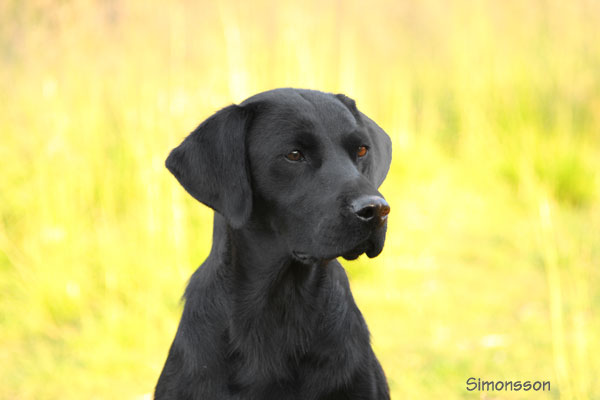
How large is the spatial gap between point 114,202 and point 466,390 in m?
3.05

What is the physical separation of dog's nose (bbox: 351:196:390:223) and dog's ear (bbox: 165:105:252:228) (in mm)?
400

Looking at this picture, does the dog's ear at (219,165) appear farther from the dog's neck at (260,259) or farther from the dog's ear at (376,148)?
the dog's ear at (376,148)

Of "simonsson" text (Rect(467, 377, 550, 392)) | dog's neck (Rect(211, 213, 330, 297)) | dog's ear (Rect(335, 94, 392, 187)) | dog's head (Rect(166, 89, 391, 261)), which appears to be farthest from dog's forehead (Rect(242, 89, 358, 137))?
"simonsson" text (Rect(467, 377, 550, 392))

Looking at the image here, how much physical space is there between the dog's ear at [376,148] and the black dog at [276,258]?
0.38 ft

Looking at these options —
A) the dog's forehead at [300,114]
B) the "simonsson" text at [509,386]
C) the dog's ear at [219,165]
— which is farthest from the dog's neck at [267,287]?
the "simonsson" text at [509,386]

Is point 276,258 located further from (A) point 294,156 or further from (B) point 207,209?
(B) point 207,209

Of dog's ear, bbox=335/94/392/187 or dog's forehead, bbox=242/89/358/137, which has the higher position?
dog's forehead, bbox=242/89/358/137

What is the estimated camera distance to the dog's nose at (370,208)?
219cm

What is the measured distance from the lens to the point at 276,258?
2512 millimetres

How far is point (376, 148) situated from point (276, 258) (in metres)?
0.62

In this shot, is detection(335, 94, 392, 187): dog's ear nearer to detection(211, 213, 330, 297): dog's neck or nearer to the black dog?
the black dog

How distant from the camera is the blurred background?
14.8 feet

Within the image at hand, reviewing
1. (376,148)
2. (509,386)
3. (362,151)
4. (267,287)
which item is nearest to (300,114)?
(362,151)

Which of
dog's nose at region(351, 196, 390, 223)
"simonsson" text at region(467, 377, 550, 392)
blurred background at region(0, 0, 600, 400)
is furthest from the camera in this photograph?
blurred background at region(0, 0, 600, 400)
